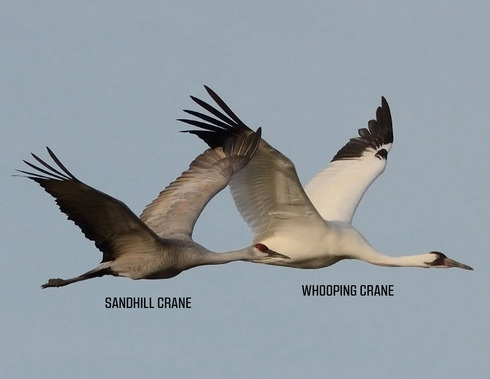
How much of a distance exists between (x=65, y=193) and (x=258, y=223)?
3.77m

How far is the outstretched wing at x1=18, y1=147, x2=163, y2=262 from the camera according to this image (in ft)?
50.6

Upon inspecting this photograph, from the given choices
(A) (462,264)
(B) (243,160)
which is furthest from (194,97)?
(A) (462,264)

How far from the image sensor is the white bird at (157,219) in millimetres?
15609

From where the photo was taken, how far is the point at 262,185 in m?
18.4

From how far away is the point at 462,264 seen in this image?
61.6 feet

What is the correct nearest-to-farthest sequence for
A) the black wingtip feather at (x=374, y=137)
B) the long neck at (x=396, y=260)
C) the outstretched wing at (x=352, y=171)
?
the long neck at (x=396, y=260) < the outstretched wing at (x=352, y=171) < the black wingtip feather at (x=374, y=137)

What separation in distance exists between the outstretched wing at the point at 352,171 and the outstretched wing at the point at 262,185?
147cm

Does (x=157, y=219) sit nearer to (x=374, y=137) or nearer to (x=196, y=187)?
(x=196, y=187)

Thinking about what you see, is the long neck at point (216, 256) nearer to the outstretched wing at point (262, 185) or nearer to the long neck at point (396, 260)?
the outstretched wing at point (262, 185)

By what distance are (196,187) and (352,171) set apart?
363 cm

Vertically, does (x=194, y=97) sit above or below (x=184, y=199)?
above

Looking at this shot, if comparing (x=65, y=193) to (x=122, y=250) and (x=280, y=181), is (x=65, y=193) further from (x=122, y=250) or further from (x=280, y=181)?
(x=280, y=181)

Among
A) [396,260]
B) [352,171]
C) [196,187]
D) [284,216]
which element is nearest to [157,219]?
[196,187]

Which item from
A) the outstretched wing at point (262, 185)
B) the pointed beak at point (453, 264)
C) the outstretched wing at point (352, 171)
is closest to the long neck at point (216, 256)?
the outstretched wing at point (262, 185)
